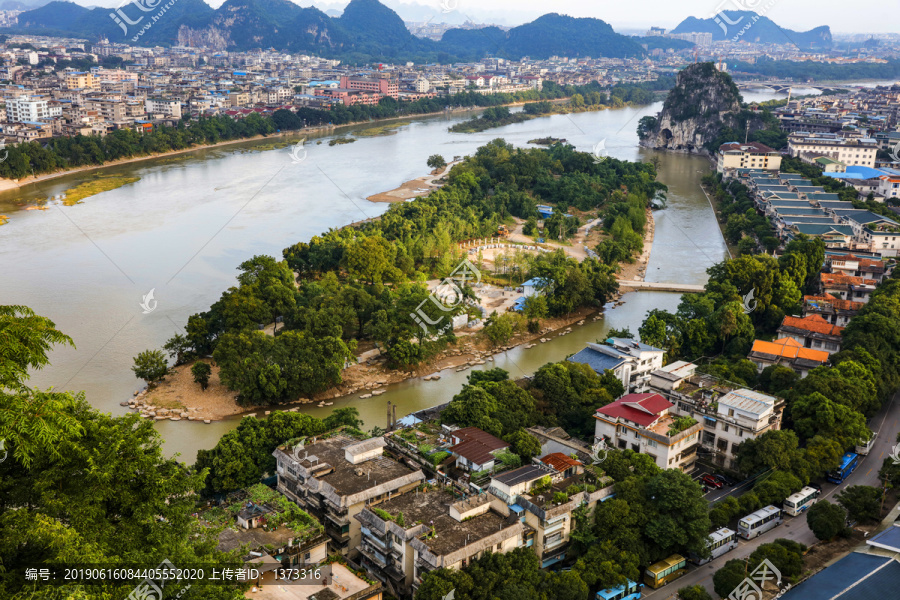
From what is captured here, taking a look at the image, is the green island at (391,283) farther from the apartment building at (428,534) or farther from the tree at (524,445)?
the apartment building at (428,534)

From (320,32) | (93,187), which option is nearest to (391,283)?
(93,187)

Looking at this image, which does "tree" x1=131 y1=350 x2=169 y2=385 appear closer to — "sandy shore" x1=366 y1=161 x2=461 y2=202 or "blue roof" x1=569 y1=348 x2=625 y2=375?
"blue roof" x1=569 y1=348 x2=625 y2=375

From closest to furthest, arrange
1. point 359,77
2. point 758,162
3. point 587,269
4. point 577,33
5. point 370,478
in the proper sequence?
point 370,478, point 587,269, point 758,162, point 359,77, point 577,33

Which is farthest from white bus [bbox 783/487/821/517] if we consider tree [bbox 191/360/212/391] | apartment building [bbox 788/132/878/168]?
apartment building [bbox 788/132/878/168]

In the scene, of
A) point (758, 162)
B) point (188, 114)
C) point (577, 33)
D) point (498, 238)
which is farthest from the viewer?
point (577, 33)

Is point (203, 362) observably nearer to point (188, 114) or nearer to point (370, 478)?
point (370, 478)

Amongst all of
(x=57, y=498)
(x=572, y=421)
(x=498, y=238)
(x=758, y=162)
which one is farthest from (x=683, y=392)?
(x=758, y=162)
